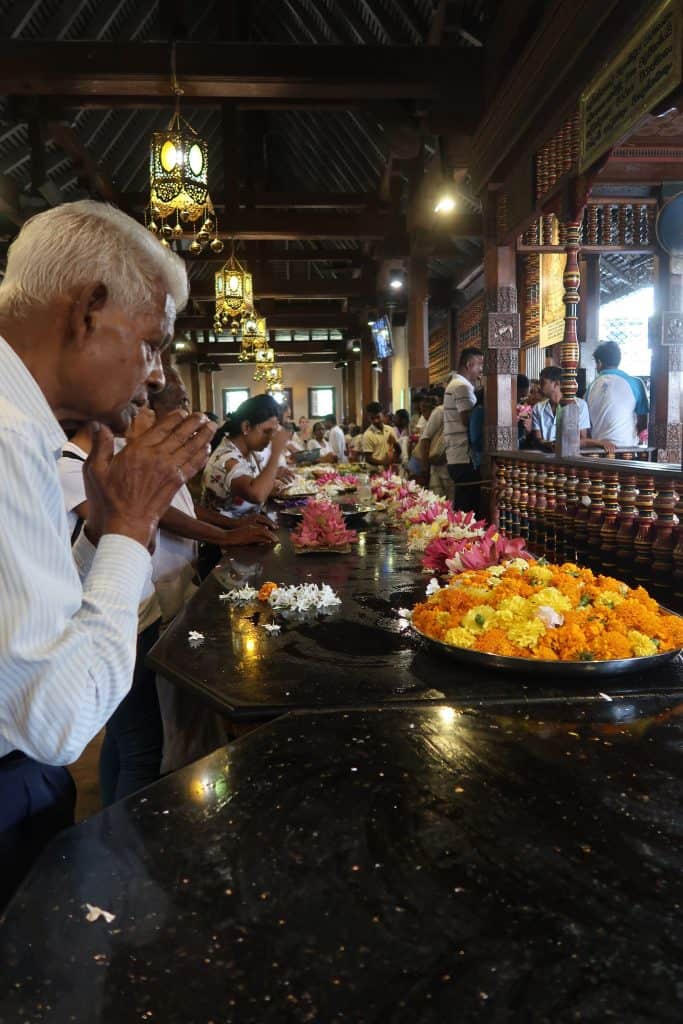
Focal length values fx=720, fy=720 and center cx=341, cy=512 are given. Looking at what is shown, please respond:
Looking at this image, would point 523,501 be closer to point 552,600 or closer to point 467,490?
point 467,490

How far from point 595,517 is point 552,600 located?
1.96m

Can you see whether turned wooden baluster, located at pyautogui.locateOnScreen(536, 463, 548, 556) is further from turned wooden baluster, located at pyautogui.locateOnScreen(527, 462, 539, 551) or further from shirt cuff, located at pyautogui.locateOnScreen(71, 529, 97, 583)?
shirt cuff, located at pyautogui.locateOnScreen(71, 529, 97, 583)

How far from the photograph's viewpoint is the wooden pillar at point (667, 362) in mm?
5891

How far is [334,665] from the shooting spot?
1.43 m

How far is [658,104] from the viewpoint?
294cm

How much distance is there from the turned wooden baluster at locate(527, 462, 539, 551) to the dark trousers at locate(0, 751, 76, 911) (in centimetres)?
334

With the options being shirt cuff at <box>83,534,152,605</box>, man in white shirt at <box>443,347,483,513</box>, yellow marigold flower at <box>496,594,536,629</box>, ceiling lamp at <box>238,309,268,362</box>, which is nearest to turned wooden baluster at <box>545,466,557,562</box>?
man in white shirt at <box>443,347,483,513</box>

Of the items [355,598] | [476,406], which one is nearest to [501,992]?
[355,598]

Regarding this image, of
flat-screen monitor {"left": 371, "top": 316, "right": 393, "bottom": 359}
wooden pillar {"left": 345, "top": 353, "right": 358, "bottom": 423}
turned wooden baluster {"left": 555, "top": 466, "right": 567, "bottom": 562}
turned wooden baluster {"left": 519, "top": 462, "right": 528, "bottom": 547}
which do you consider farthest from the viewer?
wooden pillar {"left": 345, "top": 353, "right": 358, "bottom": 423}

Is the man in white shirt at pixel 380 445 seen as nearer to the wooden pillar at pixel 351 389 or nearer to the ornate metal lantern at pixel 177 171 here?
the ornate metal lantern at pixel 177 171

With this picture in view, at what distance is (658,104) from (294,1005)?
11.2 ft

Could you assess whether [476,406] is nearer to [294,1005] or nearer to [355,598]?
[355,598]

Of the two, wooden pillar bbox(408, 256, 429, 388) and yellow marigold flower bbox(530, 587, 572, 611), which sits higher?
wooden pillar bbox(408, 256, 429, 388)

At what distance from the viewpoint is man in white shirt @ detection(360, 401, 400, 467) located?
9.87 meters
